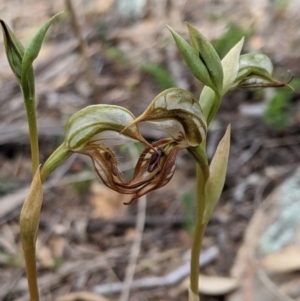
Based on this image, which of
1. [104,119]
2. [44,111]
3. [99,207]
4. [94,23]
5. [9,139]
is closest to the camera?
[104,119]

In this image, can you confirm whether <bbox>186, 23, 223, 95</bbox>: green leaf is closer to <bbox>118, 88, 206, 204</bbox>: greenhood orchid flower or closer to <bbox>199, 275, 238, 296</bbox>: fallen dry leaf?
<bbox>118, 88, 206, 204</bbox>: greenhood orchid flower

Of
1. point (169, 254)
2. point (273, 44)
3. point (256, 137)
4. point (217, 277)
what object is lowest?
point (217, 277)

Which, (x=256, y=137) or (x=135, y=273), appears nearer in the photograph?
(x=135, y=273)

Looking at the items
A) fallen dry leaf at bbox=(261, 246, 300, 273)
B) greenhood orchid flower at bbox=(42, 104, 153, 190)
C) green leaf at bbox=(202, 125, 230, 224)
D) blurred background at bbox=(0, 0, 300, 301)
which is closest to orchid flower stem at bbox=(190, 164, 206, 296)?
green leaf at bbox=(202, 125, 230, 224)

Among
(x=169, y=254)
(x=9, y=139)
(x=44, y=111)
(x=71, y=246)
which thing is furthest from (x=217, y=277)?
(x=44, y=111)

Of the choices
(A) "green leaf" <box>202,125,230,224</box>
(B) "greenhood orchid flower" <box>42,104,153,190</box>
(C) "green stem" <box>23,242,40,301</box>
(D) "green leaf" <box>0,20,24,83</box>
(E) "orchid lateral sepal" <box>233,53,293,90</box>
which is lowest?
(C) "green stem" <box>23,242,40,301</box>

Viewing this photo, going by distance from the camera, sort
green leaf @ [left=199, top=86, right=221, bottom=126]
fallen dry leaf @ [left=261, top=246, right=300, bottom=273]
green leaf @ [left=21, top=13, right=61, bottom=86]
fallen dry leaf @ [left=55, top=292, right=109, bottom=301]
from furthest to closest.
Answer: fallen dry leaf @ [left=55, top=292, right=109, bottom=301], fallen dry leaf @ [left=261, top=246, right=300, bottom=273], green leaf @ [left=199, top=86, right=221, bottom=126], green leaf @ [left=21, top=13, right=61, bottom=86]

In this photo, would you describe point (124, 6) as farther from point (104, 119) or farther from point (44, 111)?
point (104, 119)
